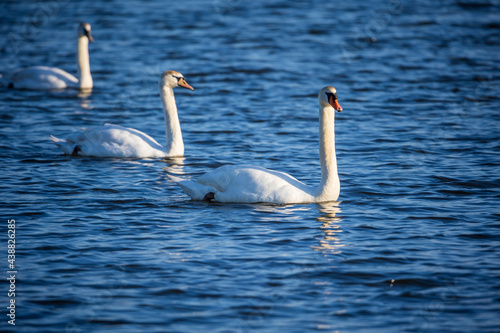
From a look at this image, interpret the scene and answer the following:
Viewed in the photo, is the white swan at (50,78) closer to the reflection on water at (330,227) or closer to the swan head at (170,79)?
the swan head at (170,79)

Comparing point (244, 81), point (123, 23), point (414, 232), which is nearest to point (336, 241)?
point (414, 232)

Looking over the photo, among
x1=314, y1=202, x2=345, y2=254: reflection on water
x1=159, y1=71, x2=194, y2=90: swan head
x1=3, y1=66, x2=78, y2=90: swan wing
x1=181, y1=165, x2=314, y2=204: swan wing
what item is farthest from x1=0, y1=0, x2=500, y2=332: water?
x1=159, y1=71, x2=194, y2=90: swan head

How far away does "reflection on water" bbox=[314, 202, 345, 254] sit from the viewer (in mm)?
8703

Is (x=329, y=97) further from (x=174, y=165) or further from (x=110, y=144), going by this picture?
(x=110, y=144)

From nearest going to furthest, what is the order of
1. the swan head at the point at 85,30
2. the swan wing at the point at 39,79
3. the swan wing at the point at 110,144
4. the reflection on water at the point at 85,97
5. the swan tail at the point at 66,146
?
the swan wing at the point at 110,144, the swan tail at the point at 66,146, the reflection on water at the point at 85,97, the swan wing at the point at 39,79, the swan head at the point at 85,30

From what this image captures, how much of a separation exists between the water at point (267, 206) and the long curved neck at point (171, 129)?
0.77 ft

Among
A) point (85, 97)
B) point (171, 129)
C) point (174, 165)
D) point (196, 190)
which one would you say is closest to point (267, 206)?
point (196, 190)

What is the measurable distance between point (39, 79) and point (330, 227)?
10.8 meters

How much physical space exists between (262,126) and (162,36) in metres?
10.5

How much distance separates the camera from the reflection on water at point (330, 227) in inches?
343

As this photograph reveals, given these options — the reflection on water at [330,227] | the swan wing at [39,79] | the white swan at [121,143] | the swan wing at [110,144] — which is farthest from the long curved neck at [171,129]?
the swan wing at [39,79]

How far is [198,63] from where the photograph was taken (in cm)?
2125

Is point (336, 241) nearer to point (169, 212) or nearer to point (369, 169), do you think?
point (169, 212)

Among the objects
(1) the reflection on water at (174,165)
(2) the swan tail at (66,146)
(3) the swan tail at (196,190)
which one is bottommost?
(3) the swan tail at (196,190)
